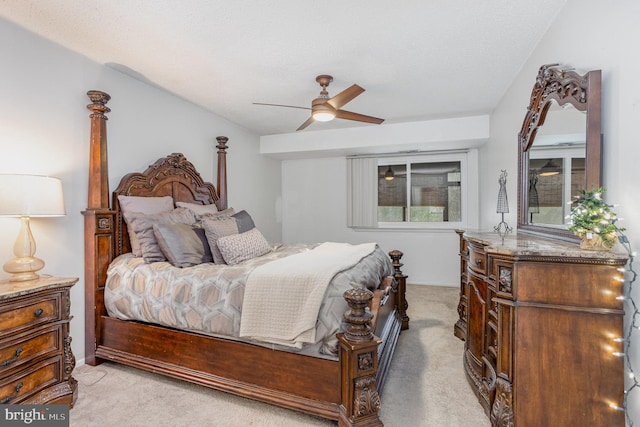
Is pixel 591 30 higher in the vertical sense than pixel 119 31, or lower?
lower

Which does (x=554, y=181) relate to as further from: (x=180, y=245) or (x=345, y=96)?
(x=180, y=245)

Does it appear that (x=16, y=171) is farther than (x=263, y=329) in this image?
Yes

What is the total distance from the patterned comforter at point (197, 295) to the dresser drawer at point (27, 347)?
1.54 ft

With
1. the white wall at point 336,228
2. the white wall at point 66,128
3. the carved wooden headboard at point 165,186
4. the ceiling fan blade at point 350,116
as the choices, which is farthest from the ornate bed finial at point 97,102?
the white wall at point 336,228

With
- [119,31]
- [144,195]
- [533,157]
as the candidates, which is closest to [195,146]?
[144,195]

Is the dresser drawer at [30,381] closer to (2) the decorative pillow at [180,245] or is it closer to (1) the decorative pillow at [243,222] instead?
(2) the decorative pillow at [180,245]

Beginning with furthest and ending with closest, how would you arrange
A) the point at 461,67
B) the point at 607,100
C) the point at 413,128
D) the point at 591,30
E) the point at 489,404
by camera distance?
the point at 413,128 < the point at 461,67 < the point at 489,404 < the point at 591,30 < the point at 607,100

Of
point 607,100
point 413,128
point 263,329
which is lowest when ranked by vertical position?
point 263,329

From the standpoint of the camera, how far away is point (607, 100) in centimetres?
147

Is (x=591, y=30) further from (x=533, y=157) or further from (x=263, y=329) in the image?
(x=263, y=329)

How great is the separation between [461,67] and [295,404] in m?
2.83

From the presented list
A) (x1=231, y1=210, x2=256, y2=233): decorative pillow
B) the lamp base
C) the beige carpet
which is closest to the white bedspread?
the beige carpet

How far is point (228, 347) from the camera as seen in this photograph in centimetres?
195

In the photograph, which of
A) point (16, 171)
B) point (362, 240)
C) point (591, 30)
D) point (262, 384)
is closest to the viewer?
point (591, 30)
